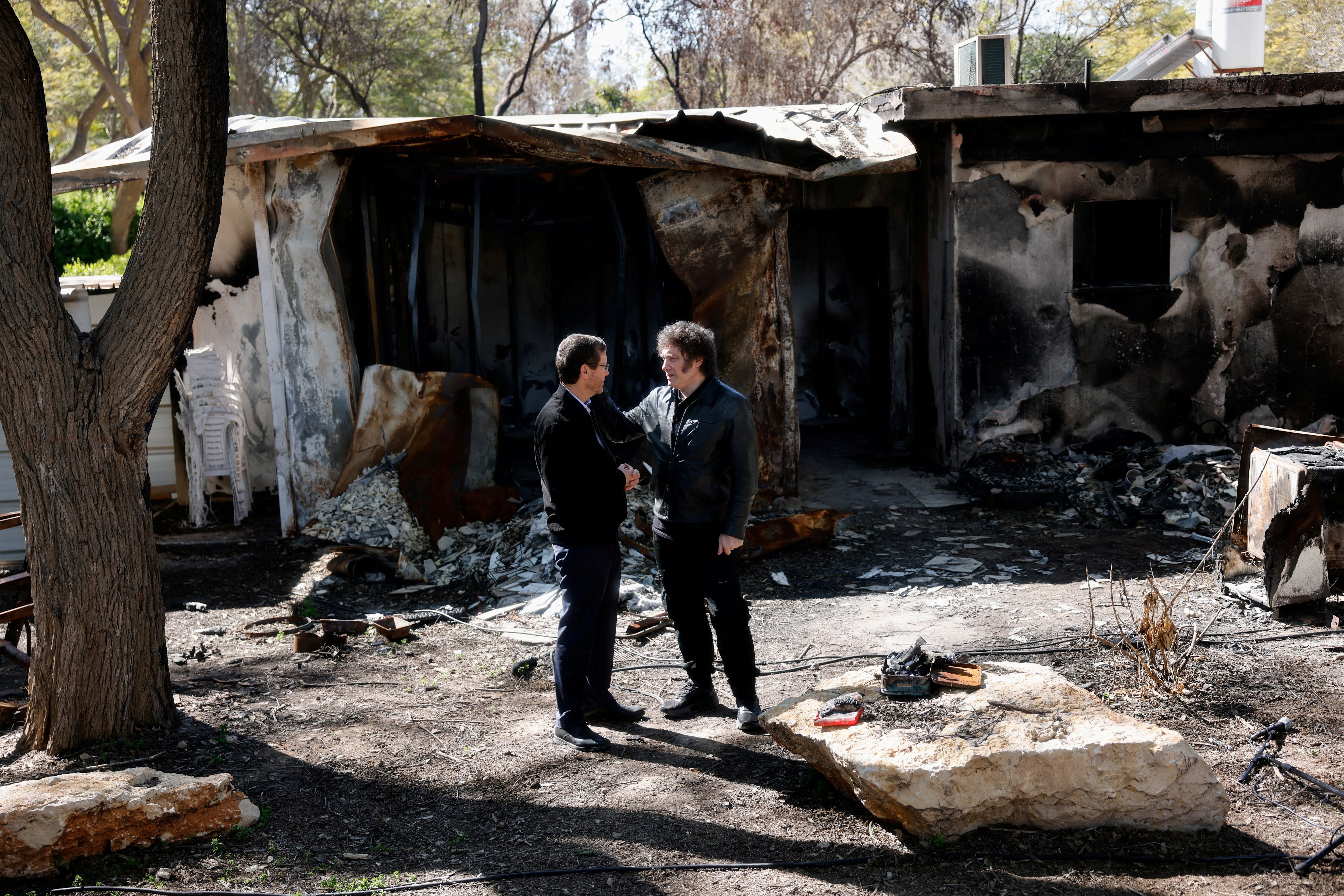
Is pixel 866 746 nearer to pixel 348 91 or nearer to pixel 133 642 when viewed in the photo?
pixel 133 642

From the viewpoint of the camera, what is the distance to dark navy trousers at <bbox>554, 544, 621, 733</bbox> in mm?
4367

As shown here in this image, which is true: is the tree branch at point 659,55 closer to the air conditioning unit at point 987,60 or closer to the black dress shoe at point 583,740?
the air conditioning unit at point 987,60

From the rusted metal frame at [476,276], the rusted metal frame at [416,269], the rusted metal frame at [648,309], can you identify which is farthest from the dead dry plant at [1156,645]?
the rusted metal frame at [416,269]

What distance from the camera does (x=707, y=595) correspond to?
4.49 m

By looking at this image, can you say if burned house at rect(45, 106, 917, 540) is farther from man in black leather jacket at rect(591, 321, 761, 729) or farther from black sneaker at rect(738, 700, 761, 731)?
black sneaker at rect(738, 700, 761, 731)

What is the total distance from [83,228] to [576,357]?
19.6 m

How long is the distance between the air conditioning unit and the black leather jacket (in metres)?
6.78

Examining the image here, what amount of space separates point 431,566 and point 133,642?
312 centimetres

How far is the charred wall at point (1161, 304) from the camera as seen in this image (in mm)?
9438

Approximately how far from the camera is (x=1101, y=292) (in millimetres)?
9578

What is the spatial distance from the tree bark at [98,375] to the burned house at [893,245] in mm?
3007

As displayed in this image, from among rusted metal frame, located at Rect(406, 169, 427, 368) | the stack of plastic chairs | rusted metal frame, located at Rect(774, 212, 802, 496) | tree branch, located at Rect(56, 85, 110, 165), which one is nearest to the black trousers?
rusted metal frame, located at Rect(774, 212, 802, 496)

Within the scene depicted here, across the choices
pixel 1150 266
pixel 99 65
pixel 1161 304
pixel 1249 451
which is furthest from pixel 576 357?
pixel 99 65

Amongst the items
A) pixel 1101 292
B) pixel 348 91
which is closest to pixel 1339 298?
pixel 1101 292
